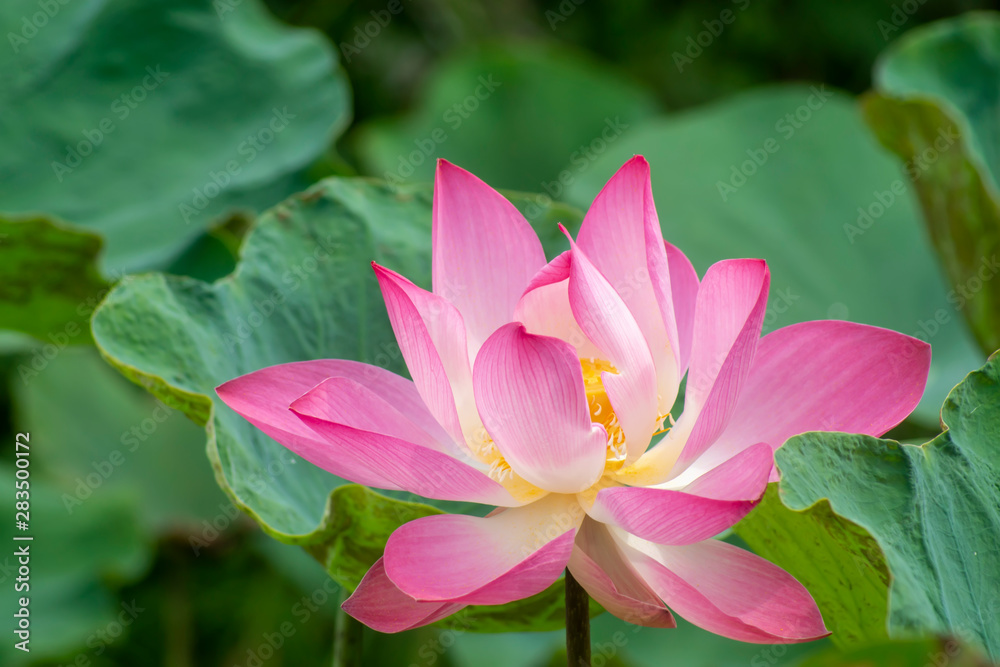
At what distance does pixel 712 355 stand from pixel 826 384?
67mm

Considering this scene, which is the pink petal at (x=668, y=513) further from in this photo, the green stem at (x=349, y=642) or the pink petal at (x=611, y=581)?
the green stem at (x=349, y=642)

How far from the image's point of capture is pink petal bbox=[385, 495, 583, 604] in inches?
16.6

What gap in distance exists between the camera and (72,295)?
86 centimetres

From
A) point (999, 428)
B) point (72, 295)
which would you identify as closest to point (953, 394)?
point (999, 428)

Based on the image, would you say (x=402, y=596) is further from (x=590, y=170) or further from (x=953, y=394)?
(x=590, y=170)

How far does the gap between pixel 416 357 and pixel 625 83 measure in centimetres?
152

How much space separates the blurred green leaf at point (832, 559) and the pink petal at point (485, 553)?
12cm

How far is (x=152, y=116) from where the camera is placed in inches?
43.3
